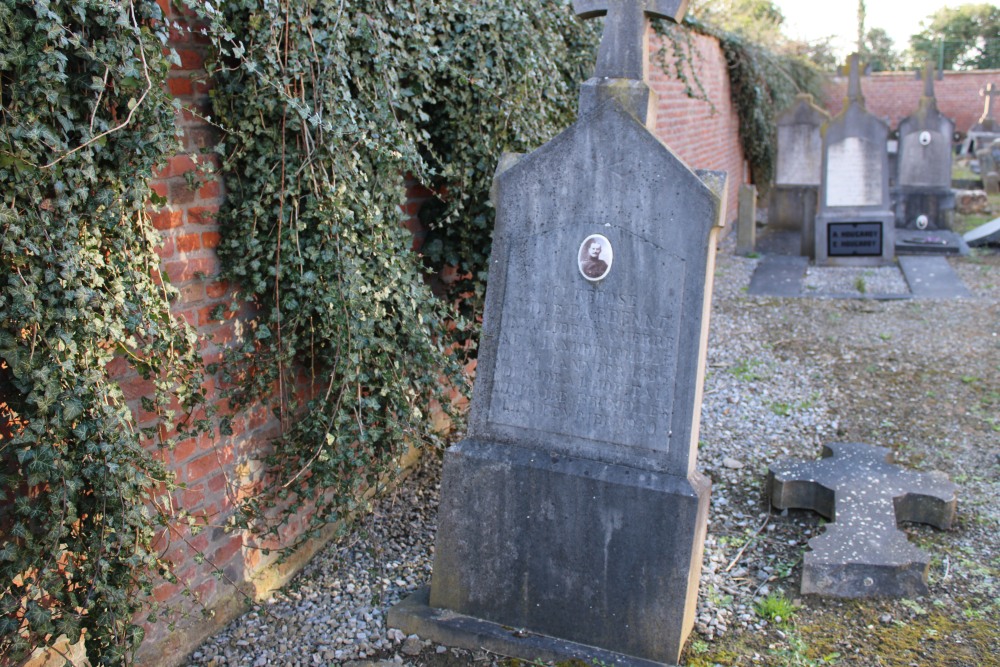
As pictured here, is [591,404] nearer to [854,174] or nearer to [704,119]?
[854,174]

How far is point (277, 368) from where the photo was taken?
3271 millimetres

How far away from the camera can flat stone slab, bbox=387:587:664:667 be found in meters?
3.05

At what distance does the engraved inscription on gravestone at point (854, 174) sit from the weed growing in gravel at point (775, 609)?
26.6 feet

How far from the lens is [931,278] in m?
9.31

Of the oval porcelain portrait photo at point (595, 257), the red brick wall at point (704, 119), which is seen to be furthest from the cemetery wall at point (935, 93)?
the oval porcelain portrait photo at point (595, 257)

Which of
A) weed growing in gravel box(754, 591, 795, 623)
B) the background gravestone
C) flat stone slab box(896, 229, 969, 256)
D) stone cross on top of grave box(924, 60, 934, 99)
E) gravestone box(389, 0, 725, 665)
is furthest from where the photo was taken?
stone cross on top of grave box(924, 60, 934, 99)

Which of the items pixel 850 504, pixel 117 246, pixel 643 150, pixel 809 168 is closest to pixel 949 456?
pixel 850 504

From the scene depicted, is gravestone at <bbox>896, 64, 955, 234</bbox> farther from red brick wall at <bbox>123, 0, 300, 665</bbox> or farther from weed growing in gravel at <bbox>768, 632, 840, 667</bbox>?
red brick wall at <bbox>123, 0, 300, 665</bbox>

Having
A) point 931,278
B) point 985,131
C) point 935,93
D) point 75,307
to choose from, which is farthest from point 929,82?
point 935,93

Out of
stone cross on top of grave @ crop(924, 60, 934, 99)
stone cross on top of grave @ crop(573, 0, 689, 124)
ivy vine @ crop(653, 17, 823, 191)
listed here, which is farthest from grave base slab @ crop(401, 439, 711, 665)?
stone cross on top of grave @ crop(924, 60, 934, 99)

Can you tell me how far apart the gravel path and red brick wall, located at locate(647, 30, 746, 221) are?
9.25 feet

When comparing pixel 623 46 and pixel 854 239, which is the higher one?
pixel 623 46

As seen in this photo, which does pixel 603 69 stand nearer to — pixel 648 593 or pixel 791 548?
pixel 648 593

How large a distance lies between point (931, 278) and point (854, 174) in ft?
5.77
